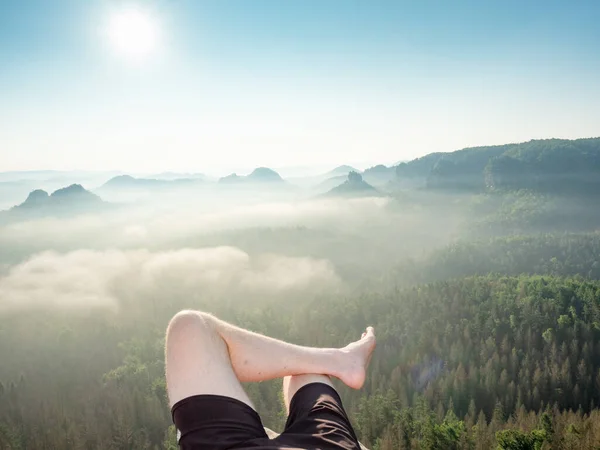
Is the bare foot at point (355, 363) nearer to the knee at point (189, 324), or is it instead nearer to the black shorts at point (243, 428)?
the black shorts at point (243, 428)

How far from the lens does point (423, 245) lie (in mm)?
186875

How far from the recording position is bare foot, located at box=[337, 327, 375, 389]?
10.0 feet

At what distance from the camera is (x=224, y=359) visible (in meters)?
2.43

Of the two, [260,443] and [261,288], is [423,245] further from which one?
[260,443]

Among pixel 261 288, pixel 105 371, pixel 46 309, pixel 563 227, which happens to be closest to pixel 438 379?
pixel 105 371

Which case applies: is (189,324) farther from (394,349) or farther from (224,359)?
(394,349)

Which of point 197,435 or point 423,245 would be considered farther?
point 423,245

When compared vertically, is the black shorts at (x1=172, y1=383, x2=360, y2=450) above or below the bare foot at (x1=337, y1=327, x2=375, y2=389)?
above

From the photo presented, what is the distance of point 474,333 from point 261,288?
75.1 meters

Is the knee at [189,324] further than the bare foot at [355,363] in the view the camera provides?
No

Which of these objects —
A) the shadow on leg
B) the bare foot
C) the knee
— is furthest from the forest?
the knee

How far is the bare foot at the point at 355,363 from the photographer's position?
3059 millimetres

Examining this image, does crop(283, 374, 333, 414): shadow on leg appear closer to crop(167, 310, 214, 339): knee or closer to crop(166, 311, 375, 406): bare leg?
crop(166, 311, 375, 406): bare leg

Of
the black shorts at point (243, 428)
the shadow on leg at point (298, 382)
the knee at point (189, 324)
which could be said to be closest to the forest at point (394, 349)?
the shadow on leg at point (298, 382)
